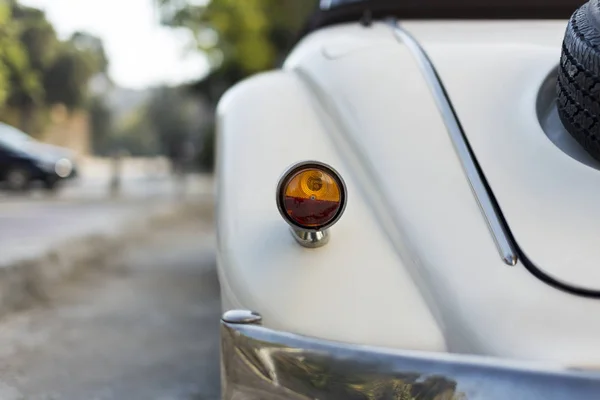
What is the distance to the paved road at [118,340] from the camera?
2.60 m

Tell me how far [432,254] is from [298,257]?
316 mm

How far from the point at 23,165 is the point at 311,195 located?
1352 cm

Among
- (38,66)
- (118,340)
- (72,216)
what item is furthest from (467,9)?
(38,66)

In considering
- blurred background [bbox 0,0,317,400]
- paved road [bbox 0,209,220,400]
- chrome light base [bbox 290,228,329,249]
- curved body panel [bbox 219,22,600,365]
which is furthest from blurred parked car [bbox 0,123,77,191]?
chrome light base [bbox 290,228,329,249]

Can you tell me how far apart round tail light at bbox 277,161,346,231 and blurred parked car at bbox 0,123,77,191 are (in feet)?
43.1

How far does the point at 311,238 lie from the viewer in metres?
1.58

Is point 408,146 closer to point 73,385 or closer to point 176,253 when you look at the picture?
point 73,385

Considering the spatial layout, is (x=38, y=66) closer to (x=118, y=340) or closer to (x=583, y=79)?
(x=118, y=340)

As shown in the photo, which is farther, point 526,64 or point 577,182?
point 526,64

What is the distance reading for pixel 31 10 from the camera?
697 centimetres

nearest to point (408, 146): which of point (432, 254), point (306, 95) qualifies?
point (432, 254)

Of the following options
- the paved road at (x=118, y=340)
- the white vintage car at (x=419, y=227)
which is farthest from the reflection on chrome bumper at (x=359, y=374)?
the paved road at (x=118, y=340)

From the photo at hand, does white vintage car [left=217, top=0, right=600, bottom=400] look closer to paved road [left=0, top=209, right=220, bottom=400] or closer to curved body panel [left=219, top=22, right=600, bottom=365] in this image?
A: curved body panel [left=219, top=22, right=600, bottom=365]

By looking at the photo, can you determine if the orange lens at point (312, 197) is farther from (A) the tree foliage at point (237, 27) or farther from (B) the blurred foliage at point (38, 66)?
(A) the tree foliage at point (237, 27)
